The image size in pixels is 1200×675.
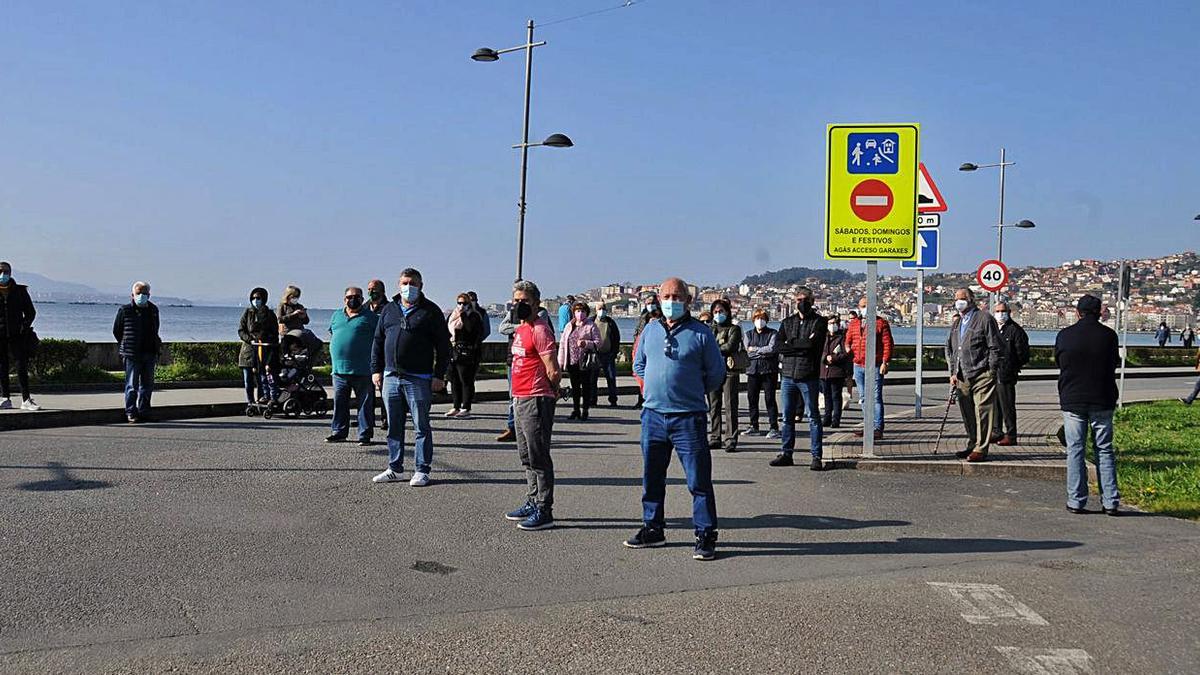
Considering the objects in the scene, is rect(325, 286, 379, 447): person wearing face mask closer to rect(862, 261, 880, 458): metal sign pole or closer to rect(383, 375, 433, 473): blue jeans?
rect(383, 375, 433, 473): blue jeans

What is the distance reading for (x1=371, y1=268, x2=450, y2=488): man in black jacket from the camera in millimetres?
10047

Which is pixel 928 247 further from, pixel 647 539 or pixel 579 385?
pixel 647 539

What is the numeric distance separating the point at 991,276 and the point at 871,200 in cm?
739

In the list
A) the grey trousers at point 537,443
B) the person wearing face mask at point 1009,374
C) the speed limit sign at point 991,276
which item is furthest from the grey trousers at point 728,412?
the speed limit sign at point 991,276

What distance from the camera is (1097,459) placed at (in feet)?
31.1

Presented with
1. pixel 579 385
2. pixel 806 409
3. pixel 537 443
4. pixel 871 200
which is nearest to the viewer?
pixel 537 443

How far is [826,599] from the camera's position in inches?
244

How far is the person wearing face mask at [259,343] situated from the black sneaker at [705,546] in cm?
991

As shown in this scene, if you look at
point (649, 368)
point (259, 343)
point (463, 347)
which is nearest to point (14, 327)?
point (259, 343)

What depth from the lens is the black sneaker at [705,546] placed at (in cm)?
722

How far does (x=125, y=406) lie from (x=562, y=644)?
37.6 feet

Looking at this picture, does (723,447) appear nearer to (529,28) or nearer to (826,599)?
(826,599)

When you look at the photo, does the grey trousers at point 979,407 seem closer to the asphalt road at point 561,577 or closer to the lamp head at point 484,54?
the asphalt road at point 561,577

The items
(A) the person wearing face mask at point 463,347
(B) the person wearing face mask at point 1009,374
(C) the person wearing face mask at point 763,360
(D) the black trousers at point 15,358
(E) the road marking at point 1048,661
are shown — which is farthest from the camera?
(A) the person wearing face mask at point 463,347
